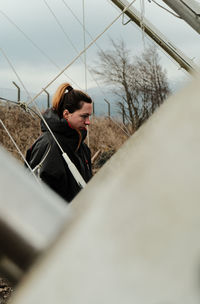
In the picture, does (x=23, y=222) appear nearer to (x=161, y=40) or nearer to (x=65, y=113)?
(x=65, y=113)

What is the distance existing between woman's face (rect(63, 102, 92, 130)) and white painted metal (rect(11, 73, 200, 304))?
175cm

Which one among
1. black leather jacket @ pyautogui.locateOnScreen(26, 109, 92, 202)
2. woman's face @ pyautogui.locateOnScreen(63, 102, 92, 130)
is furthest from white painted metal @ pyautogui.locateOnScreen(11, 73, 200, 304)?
woman's face @ pyautogui.locateOnScreen(63, 102, 92, 130)

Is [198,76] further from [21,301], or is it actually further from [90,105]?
[90,105]

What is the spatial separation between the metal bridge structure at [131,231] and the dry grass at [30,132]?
Answer: 7.78 m

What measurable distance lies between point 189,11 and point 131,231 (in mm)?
2825

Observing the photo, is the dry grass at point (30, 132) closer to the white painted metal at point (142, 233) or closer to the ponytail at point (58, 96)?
the ponytail at point (58, 96)

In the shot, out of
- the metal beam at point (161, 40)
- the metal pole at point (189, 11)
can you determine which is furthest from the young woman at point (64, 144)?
the metal beam at point (161, 40)

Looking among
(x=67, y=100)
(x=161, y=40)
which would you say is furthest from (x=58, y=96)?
(x=161, y=40)

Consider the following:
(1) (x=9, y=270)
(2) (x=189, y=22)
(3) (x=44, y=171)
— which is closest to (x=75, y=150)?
(3) (x=44, y=171)

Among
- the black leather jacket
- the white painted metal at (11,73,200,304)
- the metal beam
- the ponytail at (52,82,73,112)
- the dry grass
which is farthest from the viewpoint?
the dry grass

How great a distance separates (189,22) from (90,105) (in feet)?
4.20

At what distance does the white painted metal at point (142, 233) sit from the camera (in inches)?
3.8

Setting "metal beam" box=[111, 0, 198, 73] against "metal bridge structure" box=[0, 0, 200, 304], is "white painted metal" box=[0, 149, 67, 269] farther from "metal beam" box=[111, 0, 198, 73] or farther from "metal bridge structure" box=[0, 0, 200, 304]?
"metal beam" box=[111, 0, 198, 73]

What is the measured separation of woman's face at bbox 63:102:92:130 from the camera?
1.85 meters
